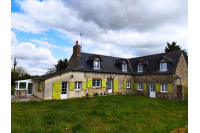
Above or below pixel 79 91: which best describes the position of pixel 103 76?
above

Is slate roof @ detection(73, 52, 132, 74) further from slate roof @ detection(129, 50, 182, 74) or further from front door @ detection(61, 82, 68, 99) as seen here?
slate roof @ detection(129, 50, 182, 74)

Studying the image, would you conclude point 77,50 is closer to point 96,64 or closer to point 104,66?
point 96,64

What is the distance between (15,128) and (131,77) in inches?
640

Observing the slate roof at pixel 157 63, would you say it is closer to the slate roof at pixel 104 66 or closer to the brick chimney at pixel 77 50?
the slate roof at pixel 104 66

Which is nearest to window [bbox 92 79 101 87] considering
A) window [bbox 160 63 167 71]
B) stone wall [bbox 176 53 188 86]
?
window [bbox 160 63 167 71]

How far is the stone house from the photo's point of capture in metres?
13.2

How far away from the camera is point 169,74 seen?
48.1 ft

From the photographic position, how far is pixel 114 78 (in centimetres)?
1712

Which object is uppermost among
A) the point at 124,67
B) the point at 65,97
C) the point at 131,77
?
the point at 124,67

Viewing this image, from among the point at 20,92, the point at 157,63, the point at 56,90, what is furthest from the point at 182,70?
the point at 20,92

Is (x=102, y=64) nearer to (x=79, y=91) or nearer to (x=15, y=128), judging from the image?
(x=79, y=91)

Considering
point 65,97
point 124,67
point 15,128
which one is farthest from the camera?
point 124,67

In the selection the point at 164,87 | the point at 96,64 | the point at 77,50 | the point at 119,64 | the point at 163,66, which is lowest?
the point at 164,87
